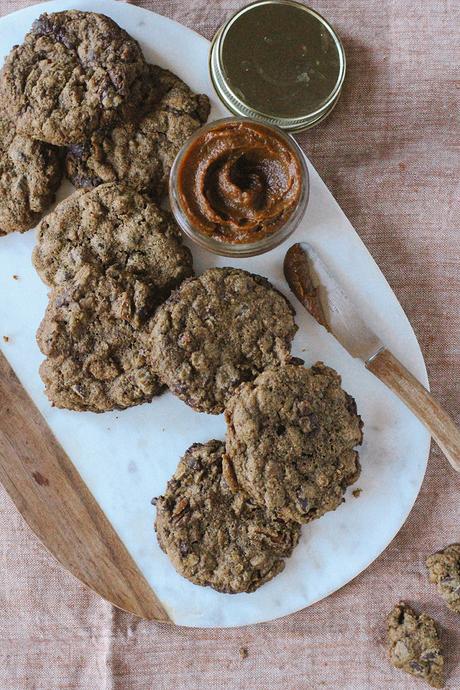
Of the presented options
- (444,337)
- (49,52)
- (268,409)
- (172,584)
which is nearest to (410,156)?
(444,337)

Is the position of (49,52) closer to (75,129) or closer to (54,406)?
(75,129)

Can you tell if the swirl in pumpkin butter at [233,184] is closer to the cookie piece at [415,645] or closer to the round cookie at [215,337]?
the round cookie at [215,337]

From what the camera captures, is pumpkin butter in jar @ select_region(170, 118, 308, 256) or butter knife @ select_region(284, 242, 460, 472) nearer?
pumpkin butter in jar @ select_region(170, 118, 308, 256)

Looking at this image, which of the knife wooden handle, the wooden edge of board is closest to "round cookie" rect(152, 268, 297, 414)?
the knife wooden handle

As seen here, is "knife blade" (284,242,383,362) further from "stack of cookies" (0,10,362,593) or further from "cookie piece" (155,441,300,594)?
"cookie piece" (155,441,300,594)

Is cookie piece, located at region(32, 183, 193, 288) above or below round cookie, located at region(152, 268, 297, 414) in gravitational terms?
above

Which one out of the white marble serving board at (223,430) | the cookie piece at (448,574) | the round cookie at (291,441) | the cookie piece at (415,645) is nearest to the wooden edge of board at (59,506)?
the white marble serving board at (223,430)
